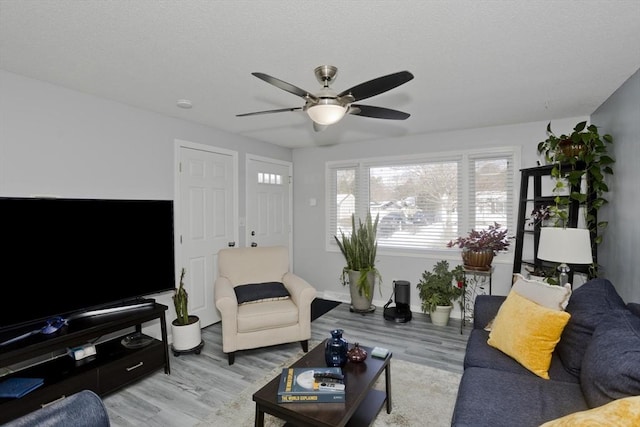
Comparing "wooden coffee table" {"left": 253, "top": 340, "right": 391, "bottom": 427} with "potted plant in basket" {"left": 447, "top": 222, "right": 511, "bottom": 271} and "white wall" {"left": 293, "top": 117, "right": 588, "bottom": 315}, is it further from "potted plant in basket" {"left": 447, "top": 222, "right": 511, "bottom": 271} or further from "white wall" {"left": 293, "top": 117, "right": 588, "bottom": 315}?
"white wall" {"left": 293, "top": 117, "right": 588, "bottom": 315}

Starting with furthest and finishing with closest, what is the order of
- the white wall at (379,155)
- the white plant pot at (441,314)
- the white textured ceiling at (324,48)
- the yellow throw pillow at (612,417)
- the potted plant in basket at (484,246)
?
the white plant pot at (441,314) → the white wall at (379,155) → the potted plant in basket at (484,246) → the white textured ceiling at (324,48) → the yellow throw pillow at (612,417)

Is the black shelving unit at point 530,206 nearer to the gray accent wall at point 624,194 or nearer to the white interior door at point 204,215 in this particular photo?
the gray accent wall at point 624,194

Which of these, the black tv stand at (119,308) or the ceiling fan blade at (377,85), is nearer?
the ceiling fan blade at (377,85)

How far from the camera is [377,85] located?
5.63 ft

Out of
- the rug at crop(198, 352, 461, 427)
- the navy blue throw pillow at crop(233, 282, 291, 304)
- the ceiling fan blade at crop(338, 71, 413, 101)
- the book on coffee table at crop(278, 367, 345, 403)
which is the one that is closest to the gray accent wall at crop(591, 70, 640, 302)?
the rug at crop(198, 352, 461, 427)

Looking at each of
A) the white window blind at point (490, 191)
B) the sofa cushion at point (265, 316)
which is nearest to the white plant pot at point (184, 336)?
the sofa cushion at point (265, 316)

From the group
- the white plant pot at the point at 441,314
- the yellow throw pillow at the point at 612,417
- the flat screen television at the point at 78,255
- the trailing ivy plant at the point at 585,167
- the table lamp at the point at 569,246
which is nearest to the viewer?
the yellow throw pillow at the point at 612,417

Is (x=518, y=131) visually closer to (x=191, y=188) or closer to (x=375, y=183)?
(x=375, y=183)

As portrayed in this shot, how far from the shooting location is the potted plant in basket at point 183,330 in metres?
3.01

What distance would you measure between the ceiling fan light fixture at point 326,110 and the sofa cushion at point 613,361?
1718 millimetres

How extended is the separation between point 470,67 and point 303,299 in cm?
231

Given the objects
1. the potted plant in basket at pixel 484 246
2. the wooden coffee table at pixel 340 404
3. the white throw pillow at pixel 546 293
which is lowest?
the wooden coffee table at pixel 340 404

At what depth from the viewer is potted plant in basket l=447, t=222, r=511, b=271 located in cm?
352

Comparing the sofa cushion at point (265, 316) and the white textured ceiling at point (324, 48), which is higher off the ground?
the white textured ceiling at point (324, 48)
